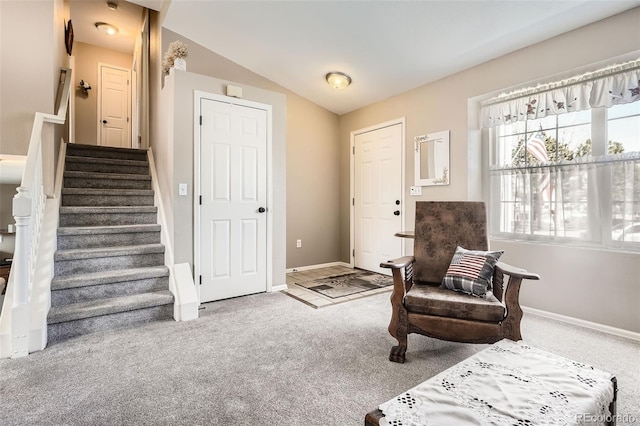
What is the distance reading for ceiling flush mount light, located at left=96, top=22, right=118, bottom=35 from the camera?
5.00 meters

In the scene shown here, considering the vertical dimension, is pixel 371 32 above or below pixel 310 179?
above

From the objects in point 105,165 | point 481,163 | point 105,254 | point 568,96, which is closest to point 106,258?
point 105,254

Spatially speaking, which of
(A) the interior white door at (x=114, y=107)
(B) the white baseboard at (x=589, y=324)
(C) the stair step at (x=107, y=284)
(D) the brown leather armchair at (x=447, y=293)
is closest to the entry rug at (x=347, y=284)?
(D) the brown leather armchair at (x=447, y=293)

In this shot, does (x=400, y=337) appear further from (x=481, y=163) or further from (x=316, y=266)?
(x=316, y=266)

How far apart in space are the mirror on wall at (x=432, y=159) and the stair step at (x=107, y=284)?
3.03m

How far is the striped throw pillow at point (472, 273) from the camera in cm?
214

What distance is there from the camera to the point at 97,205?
3555 millimetres

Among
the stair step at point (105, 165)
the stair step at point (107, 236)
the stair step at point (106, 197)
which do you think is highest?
the stair step at point (105, 165)

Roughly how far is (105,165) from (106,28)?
2.61 metres

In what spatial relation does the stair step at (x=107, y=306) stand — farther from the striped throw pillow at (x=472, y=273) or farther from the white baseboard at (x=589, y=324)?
the white baseboard at (x=589, y=324)

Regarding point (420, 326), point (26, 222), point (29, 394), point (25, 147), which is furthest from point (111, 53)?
point (420, 326)

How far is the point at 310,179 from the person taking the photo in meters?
5.02

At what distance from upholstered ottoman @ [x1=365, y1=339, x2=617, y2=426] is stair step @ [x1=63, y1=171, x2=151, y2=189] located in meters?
3.96

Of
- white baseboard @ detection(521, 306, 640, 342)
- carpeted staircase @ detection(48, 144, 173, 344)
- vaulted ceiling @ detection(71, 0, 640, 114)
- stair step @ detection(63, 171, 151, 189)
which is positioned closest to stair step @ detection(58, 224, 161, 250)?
carpeted staircase @ detection(48, 144, 173, 344)
